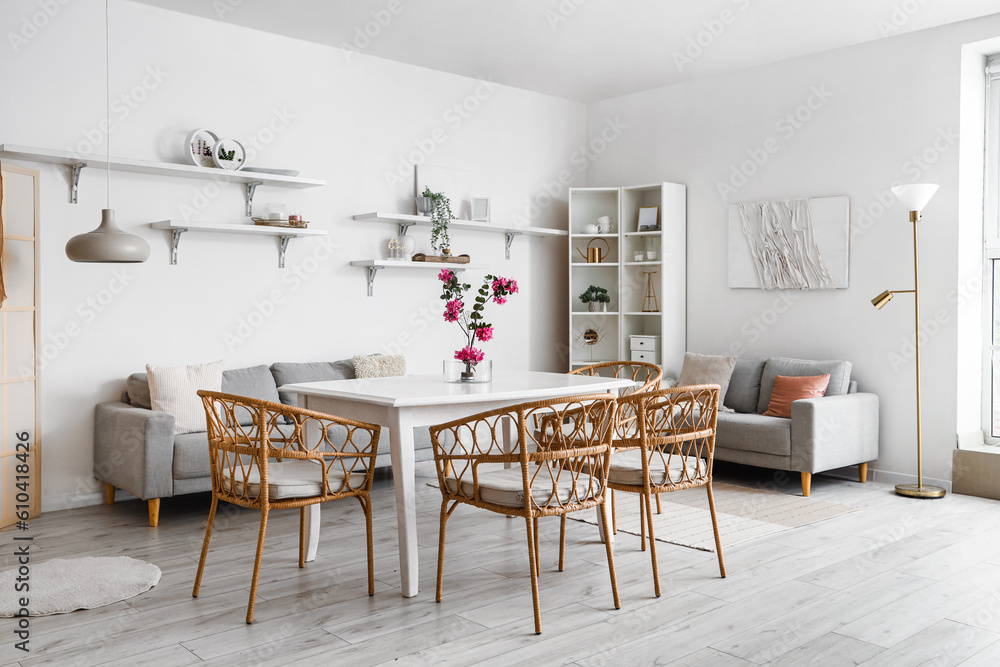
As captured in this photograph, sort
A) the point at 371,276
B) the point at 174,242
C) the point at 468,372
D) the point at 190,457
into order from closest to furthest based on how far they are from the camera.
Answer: the point at 468,372, the point at 190,457, the point at 174,242, the point at 371,276

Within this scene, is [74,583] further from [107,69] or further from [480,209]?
[480,209]

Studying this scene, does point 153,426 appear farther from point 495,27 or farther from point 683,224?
point 683,224

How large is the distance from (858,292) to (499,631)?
12.6 ft

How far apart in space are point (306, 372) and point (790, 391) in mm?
3109

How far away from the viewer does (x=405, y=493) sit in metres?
3.09

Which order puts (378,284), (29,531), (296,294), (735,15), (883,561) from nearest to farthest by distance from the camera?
(883,561), (29,531), (735,15), (296,294), (378,284)

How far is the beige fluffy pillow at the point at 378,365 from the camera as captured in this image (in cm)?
537

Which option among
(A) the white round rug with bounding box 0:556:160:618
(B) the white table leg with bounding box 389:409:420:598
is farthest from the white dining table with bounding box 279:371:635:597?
(A) the white round rug with bounding box 0:556:160:618

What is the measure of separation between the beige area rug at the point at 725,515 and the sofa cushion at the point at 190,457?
194 cm

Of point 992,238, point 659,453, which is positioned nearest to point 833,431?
point 992,238

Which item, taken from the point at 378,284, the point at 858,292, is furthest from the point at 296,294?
the point at 858,292

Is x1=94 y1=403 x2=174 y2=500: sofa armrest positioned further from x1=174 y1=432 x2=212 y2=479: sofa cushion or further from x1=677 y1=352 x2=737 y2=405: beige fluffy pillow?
A: x1=677 y1=352 x2=737 y2=405: beige fluffy pillow

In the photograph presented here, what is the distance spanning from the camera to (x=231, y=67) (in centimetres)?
512

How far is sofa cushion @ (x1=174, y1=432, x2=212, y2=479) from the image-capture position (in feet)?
13.8
